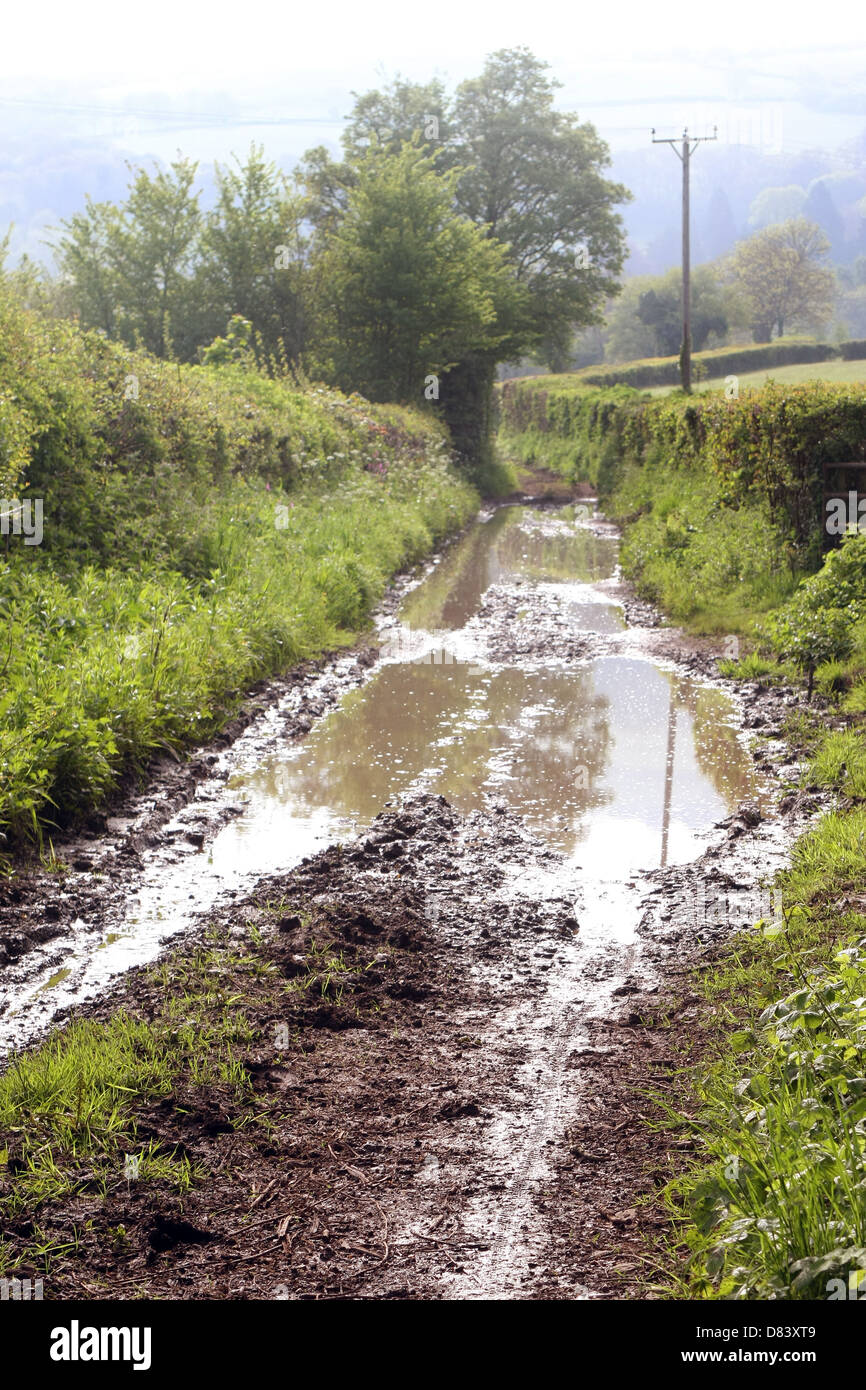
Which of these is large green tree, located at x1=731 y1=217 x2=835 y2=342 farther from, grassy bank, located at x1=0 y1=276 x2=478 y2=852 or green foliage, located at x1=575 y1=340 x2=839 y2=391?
grassy bank, located at x1=0 y1=276 x2=478 y2=852

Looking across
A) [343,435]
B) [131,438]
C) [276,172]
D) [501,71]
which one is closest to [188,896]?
[131,438]

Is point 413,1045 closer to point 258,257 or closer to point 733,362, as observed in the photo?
point 258,257

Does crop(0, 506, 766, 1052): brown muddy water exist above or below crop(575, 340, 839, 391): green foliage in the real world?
below

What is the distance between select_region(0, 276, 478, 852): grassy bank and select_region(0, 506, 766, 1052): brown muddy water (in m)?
0.67

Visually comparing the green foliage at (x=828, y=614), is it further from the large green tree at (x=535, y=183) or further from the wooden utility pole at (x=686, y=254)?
the large green tree at (x=535, y=183)

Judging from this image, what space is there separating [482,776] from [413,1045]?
3.76 metres

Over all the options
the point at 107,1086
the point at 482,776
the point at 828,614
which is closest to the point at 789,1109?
the point at 107,1086

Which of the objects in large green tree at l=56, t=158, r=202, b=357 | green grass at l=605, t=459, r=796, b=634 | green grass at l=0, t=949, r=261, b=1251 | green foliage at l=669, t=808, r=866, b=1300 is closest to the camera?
green foliage at l=669, t=808, r=866, b=1300

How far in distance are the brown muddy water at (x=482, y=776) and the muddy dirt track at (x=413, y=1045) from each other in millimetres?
66

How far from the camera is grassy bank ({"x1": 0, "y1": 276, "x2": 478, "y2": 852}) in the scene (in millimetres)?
7531

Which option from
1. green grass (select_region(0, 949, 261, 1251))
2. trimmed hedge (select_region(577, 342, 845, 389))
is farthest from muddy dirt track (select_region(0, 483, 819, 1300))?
trimmed hedge (select_region(577, 342, 845, 389))

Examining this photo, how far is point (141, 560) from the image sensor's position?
37.8 feet

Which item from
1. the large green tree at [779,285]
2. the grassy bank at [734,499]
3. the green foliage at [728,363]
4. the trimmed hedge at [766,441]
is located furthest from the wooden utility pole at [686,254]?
the large green tree at [779,285]
